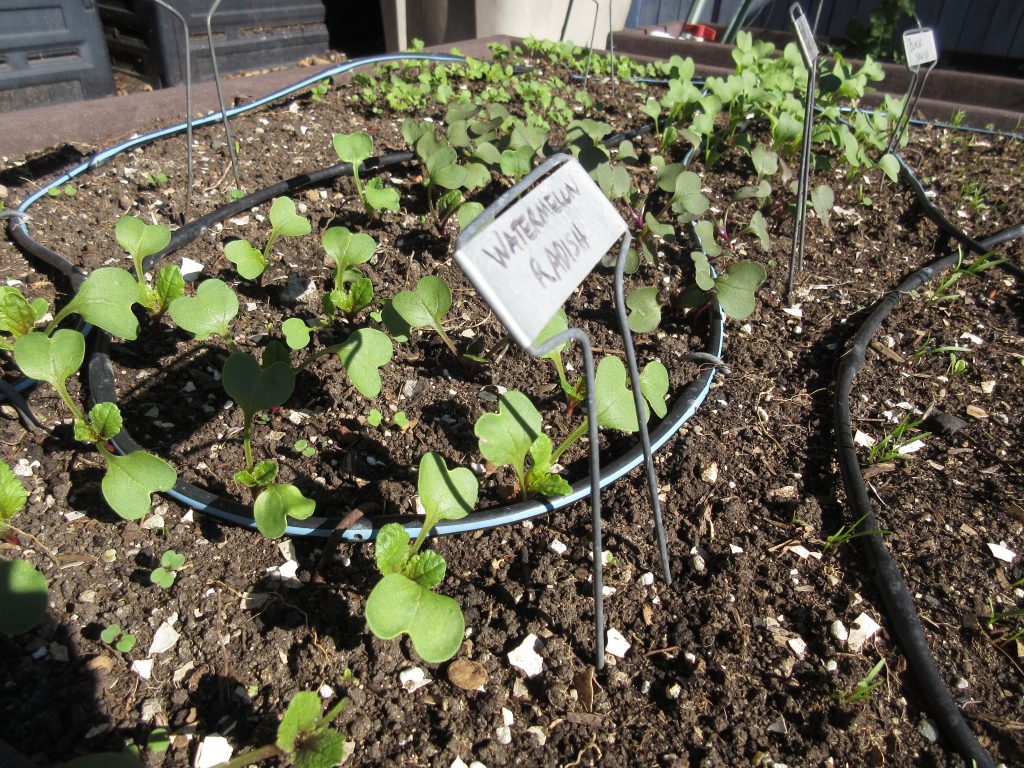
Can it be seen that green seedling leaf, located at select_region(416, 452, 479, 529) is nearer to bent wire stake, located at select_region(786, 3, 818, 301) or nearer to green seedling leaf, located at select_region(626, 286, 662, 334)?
green seedling leaf, located at select_region(626, 286, 662, 334)

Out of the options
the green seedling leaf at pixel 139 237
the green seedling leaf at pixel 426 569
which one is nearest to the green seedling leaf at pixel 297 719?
the green seedling leaf at pixel 426 569

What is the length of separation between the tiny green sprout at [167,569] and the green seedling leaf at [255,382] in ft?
0.80

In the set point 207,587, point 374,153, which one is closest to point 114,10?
point 374,153

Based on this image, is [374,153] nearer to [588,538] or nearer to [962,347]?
[588,538]

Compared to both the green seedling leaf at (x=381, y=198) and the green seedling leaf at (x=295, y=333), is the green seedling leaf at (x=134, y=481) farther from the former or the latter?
the green seedling leaf at (x=381, y=198)

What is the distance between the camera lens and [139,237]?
4.49 feet

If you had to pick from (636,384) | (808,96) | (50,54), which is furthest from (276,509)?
(50,54)

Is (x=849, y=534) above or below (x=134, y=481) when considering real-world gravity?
below

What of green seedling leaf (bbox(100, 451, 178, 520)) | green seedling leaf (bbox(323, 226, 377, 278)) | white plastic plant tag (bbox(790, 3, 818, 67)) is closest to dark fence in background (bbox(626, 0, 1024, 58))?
white plastic plant tag (bbox(790, 3, 818, 67))

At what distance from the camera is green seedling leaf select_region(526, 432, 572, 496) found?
44.3 inches

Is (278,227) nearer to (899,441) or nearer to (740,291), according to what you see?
(740,291)

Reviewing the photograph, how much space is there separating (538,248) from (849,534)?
0.82 meters

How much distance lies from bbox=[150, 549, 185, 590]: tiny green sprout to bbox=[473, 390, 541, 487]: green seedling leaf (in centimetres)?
49

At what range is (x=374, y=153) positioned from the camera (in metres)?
2.17
